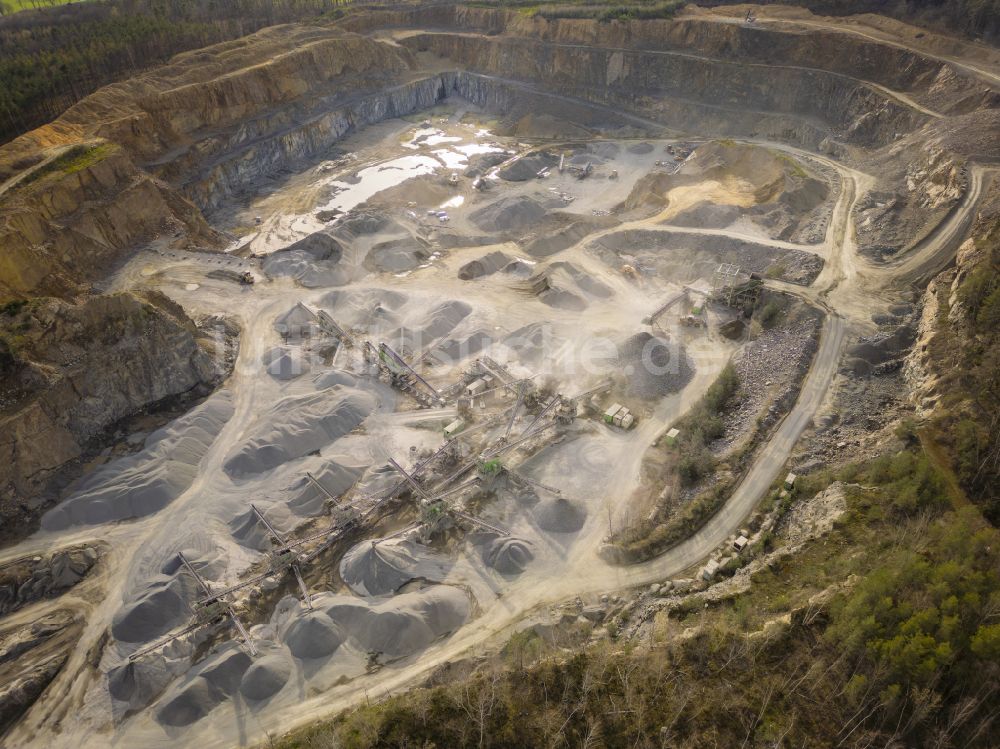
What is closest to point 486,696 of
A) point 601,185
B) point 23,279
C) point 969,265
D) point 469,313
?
point 469,313

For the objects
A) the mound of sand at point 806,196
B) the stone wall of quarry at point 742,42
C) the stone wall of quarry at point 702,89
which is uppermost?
the stone wall of quarry at point 742,42

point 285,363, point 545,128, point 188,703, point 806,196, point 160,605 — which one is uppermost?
point 806,196

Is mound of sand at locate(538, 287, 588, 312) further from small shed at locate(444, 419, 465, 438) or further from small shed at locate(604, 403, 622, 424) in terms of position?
small shed at locate(444, 419, 465, 438)

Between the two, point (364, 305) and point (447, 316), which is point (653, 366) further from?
point (364, 305)

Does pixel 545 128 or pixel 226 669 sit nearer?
pixel 226 669

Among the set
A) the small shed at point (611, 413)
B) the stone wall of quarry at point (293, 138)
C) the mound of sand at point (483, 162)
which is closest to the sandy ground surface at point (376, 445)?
the small shed at point (611, 413)

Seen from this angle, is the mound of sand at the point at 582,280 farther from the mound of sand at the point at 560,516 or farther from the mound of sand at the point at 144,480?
the mound of sand at the point at 144,480

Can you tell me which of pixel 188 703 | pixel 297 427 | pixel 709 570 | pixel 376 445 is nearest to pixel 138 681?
pixel 188 703
